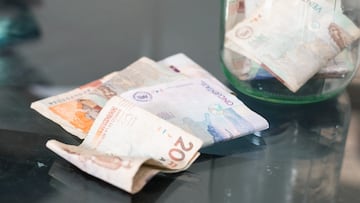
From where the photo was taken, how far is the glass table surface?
632 millimetres

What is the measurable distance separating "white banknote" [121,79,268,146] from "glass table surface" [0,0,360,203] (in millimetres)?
18

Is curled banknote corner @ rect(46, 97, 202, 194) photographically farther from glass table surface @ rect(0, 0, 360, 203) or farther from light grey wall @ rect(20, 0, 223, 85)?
light grey wall @ rect(20, 0, 223, 85)

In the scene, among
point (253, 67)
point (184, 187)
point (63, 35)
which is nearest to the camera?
point (184, 187)

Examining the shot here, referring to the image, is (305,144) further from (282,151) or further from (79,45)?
(79,45)

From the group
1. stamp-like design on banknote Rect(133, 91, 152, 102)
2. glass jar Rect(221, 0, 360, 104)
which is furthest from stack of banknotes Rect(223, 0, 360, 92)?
stamp-like design on banknote Rect(133, 91, 152, 102)

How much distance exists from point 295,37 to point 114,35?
0.80ft

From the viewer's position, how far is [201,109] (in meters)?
0.71

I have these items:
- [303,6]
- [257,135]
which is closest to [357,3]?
[303,6]

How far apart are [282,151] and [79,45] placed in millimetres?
293

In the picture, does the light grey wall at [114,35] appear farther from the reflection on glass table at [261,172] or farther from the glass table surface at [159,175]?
the reflection on glass table at [261,172]

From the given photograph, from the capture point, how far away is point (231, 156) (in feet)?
2.23

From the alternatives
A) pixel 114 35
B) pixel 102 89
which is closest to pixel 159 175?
pixel 102 89

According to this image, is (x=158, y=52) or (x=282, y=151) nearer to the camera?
(x=282, y=151)

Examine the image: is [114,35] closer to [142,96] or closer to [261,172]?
[142,96]
